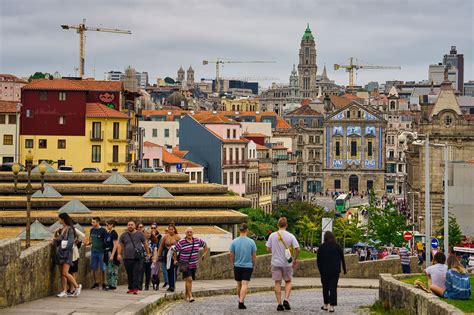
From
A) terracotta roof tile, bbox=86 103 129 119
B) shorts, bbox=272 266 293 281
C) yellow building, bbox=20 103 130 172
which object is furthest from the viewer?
terracotta roof tile, bbox=86 103 129 119

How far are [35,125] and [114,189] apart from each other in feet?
133

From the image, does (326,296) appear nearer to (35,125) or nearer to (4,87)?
(35,125)

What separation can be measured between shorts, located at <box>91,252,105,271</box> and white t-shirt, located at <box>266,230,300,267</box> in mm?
4529

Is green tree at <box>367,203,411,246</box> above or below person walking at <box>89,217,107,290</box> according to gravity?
below

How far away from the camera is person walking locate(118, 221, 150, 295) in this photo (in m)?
24.4

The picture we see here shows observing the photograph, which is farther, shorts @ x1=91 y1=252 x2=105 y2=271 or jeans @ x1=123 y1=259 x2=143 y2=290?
shorts @ x1=91 y1=252 x2=105 y2=271

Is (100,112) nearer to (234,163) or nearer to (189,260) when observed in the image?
(234,163)

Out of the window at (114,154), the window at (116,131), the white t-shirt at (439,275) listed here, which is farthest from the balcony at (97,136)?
the white t-shirt at (439,275)

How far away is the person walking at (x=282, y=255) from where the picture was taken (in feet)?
73.7

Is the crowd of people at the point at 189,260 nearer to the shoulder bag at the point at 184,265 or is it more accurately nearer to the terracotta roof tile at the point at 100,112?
the shoulder bag at the point at 184,265

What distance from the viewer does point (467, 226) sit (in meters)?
85.3

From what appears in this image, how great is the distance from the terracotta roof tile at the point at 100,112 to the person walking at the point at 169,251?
6370cm

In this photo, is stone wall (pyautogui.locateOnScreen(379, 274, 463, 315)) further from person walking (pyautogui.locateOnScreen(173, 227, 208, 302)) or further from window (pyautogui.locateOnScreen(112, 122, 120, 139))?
window (pyautogui.locateOnScreen(112, 122, 120, 139))

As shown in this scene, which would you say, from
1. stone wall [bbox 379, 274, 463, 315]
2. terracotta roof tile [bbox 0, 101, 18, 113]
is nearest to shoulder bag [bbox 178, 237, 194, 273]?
stone wall [bbox 379, 274, 463, 315]
